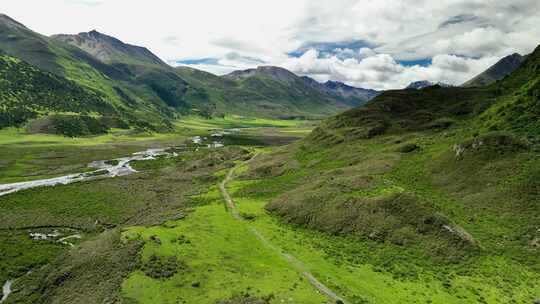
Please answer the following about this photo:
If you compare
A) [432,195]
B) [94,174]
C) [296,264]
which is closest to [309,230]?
[296,264]

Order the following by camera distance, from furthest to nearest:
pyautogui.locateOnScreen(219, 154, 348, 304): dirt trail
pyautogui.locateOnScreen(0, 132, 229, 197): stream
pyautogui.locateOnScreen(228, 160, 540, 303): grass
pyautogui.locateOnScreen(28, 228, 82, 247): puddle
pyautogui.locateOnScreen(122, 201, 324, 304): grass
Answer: pyautogui.locateOnScreen(0, 132, 229, 197): stream < pyautogui.locateOnScreen(28, 228, 82, 247): puddle < pyautogui.locateOnScreen(122, 201, 324, 304): grass < pyautogui.locateOnScreen(219, 154, 348, 304): dirt trail < pyautogui.locateOnScreen(228, 160, 540, 303): grass

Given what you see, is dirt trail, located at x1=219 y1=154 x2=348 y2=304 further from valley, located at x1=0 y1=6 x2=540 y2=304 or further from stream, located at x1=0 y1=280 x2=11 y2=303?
stream, located at x1=0 y1=280 x2=11 y2=303

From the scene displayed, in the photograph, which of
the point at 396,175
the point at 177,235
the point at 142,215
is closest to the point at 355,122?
the point at 396,175

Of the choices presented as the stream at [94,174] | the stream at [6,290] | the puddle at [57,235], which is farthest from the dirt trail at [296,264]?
the stream at [94,174]

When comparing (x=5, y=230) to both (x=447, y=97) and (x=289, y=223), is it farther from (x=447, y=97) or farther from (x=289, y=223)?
(x=447, y=97)

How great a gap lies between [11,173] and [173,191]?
69.3 meters

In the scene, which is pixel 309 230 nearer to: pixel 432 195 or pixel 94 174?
pixel 432 195

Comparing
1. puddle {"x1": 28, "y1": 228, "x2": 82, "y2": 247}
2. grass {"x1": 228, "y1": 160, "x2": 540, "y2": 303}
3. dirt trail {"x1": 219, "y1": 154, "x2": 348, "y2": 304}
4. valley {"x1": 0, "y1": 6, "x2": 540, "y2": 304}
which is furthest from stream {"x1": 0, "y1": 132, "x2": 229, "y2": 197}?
grass {"x1": 228, "y1": 160, "x2": 540, "y2": 303}

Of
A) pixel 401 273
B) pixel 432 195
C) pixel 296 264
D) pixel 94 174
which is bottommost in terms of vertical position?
pixel 94 174

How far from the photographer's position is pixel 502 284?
42438mm

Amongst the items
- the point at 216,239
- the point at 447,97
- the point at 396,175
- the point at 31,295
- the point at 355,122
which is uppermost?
the point at 447,97

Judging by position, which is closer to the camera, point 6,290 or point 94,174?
point 6,290

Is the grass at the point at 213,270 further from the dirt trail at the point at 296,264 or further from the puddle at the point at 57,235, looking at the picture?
the puddle at the point at 57,235

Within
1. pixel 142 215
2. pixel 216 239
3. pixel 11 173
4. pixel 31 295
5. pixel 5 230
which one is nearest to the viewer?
pixel 31 295
